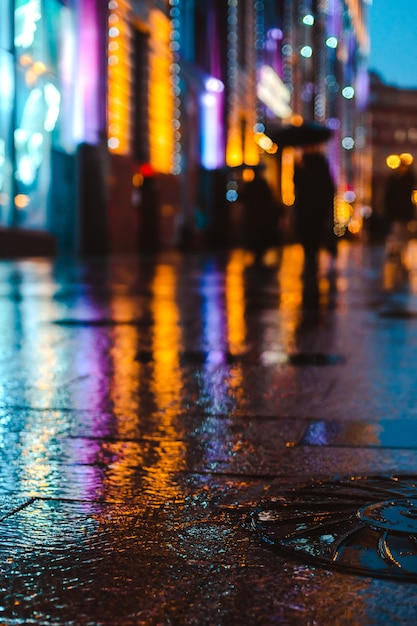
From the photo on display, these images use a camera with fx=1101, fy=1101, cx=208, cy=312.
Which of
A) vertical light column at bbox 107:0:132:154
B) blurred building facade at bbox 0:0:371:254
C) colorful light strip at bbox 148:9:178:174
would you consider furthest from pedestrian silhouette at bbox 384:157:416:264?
colorful light strip at bbox 148:9:178:174

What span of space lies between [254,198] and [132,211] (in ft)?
26.0

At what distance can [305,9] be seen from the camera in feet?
196

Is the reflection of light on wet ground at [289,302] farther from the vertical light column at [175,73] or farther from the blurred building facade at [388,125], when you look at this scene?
the blurred building facade at [388,125]

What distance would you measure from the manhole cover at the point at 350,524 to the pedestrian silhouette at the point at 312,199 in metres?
15.8

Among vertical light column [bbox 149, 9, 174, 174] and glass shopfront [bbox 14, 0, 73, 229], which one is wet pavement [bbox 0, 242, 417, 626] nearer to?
glass shopfront [bbox 14, 0, 73, 229]

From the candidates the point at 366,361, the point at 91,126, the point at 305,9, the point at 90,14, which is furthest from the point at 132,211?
the point at 305,9

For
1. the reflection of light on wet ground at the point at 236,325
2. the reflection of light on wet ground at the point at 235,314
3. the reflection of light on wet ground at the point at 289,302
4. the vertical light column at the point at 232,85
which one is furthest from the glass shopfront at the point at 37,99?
the vertical light column at the point at 232,85

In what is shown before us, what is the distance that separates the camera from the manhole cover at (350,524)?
2.00 meters

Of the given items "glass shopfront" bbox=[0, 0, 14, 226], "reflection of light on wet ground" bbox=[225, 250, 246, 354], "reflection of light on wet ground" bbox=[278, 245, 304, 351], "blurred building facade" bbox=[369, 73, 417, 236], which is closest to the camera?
"reflection of light on wet ground" bbox=[225, 250, 246, 354]

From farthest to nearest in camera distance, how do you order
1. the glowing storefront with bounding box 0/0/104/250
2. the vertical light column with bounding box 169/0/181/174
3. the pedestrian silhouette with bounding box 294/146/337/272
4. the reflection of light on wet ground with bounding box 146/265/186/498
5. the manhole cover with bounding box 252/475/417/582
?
1. the vertical light column with bounding box 169/0/181/174
2. the glowing storefront with bounding box 0/0/104/250
3. the pedestrian silhouette with bounding box 294/146/337/272
4. the reflection of light on wet ground with bounding box 146/265/186/498
5. the manhole cover with bounding box 252/475/417/582

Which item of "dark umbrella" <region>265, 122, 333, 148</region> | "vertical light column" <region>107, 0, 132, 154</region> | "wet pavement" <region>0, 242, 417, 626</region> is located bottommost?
"wet pavement" <region>0, 242, 417, 626</region>

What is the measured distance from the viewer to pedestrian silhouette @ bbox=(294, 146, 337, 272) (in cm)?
1889

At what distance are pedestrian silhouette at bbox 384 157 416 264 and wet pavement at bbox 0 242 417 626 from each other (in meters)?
17.9

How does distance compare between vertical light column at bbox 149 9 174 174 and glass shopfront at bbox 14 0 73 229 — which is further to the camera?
vertical light column at bbox 149 9 174 174
